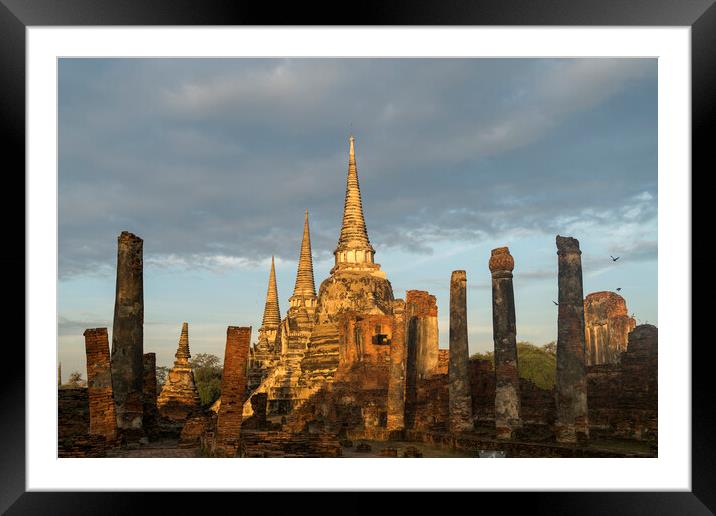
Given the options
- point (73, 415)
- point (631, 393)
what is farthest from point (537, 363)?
point (73, 415)

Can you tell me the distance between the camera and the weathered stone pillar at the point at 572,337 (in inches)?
587

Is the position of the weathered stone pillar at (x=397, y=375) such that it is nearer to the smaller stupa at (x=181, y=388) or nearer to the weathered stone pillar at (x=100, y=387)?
the weathered stone pillar at (x=100, y=387)

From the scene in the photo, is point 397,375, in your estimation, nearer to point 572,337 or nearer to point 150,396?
point 150,396

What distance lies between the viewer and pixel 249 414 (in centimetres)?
2853

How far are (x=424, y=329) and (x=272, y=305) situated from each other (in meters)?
31.7

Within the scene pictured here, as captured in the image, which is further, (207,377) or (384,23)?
(207,377)

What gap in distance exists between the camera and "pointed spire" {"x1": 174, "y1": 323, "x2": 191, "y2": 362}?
30598mm

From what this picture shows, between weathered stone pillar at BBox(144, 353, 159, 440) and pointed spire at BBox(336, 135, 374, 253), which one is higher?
pointed spire at BBox(336, 135, 374, 253)

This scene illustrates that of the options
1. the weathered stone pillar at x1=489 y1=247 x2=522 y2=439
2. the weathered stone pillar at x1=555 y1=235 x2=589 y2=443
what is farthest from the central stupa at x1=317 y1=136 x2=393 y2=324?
the weathered stone pillar at x1=555 y1=235 x2=589 y2=443

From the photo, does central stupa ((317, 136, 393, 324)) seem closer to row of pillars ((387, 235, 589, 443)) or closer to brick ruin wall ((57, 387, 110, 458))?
row of pillars ((387, 235, 589, 443))

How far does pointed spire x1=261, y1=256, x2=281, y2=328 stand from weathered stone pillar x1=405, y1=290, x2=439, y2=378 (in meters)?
30.6

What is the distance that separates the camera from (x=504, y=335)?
56.9 ft

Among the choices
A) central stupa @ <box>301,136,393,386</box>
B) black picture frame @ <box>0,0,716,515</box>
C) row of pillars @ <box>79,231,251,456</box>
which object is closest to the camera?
black picture frame @ <box>0,0,716,515</box>

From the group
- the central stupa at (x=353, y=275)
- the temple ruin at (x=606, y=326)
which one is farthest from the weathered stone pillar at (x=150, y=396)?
the central stupa at (x=353, y=275)
